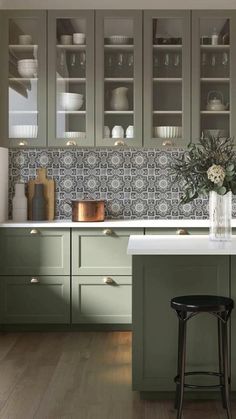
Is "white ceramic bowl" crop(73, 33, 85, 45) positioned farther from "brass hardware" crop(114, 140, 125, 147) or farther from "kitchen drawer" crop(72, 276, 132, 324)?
"kitchen drawer" crop(72, 276, 132, 324)

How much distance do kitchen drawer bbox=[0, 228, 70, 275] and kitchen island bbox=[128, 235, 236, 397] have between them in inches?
71.9

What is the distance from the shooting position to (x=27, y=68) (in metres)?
5.79

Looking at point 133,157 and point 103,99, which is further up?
point 103,99

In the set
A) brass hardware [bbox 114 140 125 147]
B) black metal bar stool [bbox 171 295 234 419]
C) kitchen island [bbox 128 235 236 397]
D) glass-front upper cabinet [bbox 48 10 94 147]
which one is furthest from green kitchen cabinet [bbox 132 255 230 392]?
glass-front upper cabinet [bbox 48 10 94 147]

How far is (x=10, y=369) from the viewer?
14.6ft

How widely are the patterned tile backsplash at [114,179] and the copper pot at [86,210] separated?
39 centimetres

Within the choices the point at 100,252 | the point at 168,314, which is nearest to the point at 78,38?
the point at 100,252

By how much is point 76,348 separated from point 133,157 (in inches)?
72.5

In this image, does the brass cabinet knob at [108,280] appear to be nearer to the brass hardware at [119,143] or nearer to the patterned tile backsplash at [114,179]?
the patterned tile backsplash at [114,179]

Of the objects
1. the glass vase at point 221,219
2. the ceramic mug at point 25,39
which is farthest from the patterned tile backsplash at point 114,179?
the glass vase at point 221,219

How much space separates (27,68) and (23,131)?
50 centimetres

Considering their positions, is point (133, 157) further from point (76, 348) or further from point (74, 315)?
point (76, 348)

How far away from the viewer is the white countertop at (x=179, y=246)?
359cm

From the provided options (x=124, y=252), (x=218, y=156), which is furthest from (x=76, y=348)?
(x=218, y=156)
